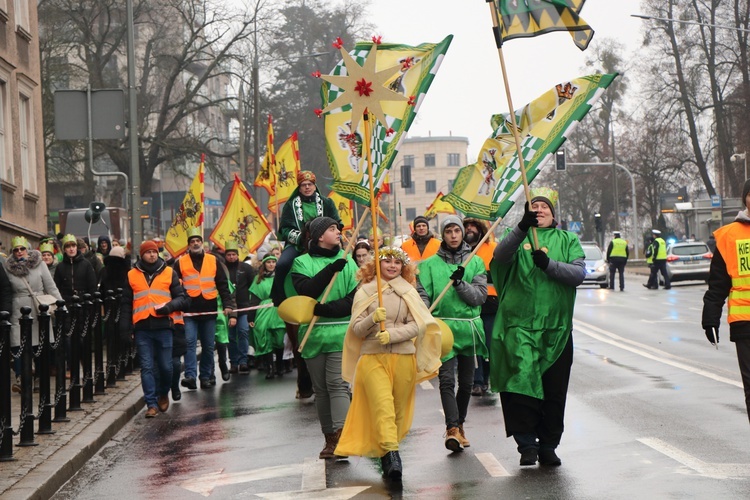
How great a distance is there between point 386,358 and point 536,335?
1019 mm

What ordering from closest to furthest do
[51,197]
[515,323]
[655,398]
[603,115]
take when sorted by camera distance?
[515,323] → [655,398] → [51,197] → [603,115]

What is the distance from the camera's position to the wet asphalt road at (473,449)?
8.36 metres

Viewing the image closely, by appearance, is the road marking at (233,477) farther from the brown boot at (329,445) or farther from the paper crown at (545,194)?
the paper crown at (545,194)

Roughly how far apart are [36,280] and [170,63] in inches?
1493

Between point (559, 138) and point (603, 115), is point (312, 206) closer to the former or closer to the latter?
point (559, 138)

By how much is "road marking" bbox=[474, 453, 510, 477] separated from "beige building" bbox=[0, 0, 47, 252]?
16590 mm

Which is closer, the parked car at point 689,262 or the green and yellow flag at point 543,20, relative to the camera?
the green and yellow flag at point 543,20

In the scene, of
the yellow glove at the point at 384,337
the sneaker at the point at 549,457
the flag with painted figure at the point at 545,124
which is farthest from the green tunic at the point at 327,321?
the sneaker at the point at 549,457

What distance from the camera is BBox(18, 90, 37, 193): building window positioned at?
2783cm

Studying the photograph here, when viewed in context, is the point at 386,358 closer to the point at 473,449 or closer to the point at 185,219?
the point at 473,449

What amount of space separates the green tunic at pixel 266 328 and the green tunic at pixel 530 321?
322 inches

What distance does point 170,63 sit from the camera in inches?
2080

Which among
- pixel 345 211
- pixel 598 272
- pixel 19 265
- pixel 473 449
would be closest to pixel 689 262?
pixel 598 272

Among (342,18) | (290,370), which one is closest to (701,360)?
(290,370)
